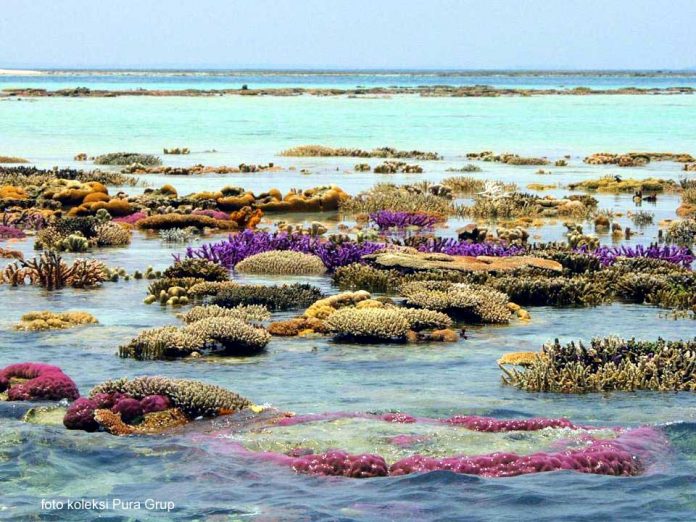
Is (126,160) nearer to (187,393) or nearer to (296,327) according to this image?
(296,327)

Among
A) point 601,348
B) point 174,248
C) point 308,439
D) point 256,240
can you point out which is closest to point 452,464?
point 308,439

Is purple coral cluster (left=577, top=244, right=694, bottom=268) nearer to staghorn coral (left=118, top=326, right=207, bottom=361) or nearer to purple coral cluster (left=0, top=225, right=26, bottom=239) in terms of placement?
staghorn coral (left=118, top=326, right=207, bottom=361)

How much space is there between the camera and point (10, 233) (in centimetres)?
2641

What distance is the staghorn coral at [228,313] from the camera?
53.4 feet

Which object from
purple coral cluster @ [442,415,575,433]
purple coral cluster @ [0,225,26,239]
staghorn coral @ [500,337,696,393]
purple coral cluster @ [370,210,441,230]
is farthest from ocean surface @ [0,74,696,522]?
purple coral cluster @ [370,210,441,230]

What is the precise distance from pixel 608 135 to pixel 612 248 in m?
47.3

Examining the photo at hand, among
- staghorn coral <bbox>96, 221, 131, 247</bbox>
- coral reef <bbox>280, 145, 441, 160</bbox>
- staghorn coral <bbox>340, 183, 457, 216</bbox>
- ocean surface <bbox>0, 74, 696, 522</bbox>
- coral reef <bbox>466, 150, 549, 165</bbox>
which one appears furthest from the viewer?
coral reef <bbox>280, 145, 441, 160</bbox>

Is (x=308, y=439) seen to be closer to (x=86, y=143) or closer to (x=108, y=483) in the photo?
(x=108, y=483)

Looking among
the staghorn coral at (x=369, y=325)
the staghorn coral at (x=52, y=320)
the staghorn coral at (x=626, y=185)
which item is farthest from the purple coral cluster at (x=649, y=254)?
the staghorn coral at (x=626, y=185)

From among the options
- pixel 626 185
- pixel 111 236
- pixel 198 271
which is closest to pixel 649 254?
pixel 198 271

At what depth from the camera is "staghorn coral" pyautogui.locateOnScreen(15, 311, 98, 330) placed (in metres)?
15.9

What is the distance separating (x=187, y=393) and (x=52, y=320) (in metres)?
5.34

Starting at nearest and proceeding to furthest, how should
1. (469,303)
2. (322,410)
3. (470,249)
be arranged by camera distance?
(322,410), (469,303), (470,249)

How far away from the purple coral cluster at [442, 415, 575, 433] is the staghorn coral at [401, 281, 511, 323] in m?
5.87
